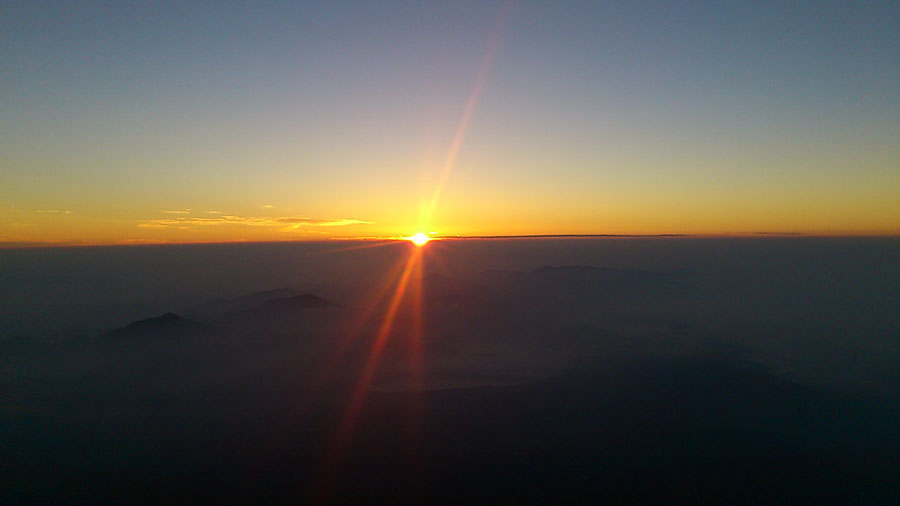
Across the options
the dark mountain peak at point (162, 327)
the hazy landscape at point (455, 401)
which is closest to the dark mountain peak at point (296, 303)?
the hazy landscape at point (455, 401)

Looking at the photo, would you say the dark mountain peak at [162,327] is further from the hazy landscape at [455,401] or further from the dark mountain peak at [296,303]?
the dark mountain peak at [296,303]

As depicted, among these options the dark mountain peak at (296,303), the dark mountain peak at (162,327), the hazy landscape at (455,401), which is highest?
the dark mountain peak at (296,303)

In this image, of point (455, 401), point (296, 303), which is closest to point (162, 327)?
point (296, 303)

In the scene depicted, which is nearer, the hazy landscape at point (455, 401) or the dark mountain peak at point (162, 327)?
the hazy landscape at point (455, 401)

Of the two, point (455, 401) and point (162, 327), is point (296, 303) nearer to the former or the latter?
point (162, 327)

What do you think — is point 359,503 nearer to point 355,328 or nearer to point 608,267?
point 355,328

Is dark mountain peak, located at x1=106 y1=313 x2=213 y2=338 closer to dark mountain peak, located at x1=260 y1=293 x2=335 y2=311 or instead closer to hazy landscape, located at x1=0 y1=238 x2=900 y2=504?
hazy landscape, located at x1=0 y1=238 x2=900 y2=504
